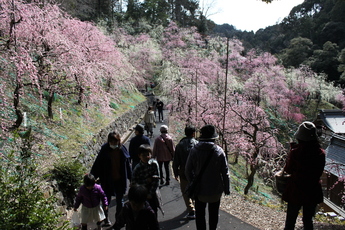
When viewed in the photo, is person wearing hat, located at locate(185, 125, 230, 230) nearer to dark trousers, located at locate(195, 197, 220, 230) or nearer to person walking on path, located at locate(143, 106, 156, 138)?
dark trousers, located at locate(195, 197, 220, 230)

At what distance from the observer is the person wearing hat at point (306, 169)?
9.53ft

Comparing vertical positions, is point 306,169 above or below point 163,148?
above

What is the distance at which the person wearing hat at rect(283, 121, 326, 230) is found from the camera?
2.91 m

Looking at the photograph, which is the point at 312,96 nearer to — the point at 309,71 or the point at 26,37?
the point at 309,71

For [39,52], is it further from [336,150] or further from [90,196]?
[336,150]

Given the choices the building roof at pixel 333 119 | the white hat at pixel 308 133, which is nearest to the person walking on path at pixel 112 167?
the white hat at pixel 308 133

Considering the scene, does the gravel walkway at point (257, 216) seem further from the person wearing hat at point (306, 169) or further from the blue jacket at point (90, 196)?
the blue jacket at point (90, 196)

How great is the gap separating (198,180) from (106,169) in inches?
64.6

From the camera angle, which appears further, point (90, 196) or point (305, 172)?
point (90, 196)

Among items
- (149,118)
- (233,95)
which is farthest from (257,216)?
(233,95)

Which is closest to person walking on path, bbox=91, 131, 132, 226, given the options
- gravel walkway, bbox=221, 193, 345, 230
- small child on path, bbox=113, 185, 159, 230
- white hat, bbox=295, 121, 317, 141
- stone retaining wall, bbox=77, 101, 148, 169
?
small child on path, bbox=113, 185, 159, 230

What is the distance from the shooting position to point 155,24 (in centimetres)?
3391

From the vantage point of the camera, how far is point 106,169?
13.8ft

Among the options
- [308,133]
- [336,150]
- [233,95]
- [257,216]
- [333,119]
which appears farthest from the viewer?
[333,119]
